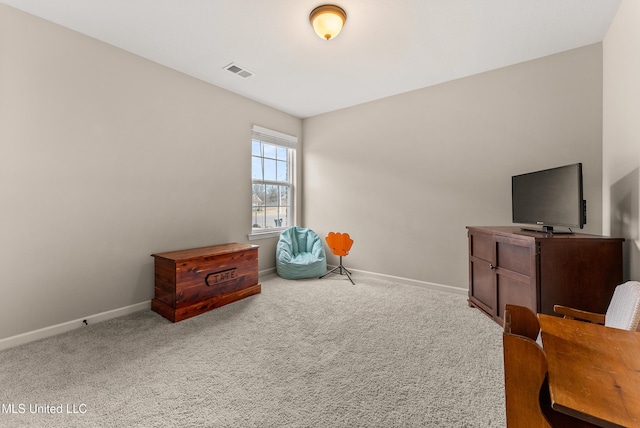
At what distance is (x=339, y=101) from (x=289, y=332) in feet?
10.5

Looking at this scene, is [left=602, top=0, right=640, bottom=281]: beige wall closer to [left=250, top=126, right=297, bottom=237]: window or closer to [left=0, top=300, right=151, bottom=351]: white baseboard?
[left=250, top=126, right=297, bottom=237]: window

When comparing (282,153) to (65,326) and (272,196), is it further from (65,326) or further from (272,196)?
(65,326)

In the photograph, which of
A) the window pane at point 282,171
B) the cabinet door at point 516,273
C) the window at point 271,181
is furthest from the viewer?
the window pane at point 282,171

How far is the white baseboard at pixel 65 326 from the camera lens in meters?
2.10

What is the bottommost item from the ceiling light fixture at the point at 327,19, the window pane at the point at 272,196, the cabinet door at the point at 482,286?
the cabinet door at the point at 482,286

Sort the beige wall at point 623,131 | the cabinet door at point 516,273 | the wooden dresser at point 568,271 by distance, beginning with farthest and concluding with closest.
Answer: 1. the cabinet door at point 516,273
2. the wooden dresser at point 568,271
3. the beige wall at point 623,131

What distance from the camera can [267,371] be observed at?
1792mm

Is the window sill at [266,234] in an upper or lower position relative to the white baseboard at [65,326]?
upper

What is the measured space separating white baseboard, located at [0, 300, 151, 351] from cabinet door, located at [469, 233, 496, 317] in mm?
3449

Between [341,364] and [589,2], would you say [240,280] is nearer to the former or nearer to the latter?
[341,364]

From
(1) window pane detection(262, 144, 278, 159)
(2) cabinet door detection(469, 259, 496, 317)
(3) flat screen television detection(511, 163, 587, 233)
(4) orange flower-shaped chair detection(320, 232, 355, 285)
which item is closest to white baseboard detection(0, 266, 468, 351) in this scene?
(2) cabinet door detection(469, 259, 496, 317)

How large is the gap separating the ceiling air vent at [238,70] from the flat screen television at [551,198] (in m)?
3.10

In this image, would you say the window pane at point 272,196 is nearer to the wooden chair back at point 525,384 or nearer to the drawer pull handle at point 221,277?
the drawer pull handle at point 221,277

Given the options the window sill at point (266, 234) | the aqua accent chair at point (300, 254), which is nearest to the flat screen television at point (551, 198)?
the aqua accent chair at point (300, 254)
